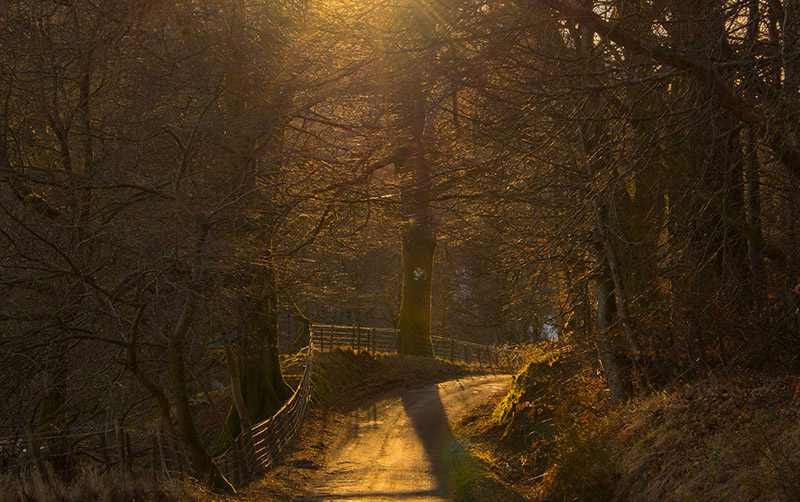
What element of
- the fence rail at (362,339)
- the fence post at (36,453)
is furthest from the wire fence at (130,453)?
the fence rail at (362,339)

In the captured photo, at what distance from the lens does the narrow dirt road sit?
10.4 metres

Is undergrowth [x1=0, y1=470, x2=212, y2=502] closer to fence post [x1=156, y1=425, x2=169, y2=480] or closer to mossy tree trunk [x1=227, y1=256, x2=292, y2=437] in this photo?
fence post [x1=156, y1=425, x2=169, y2=480]

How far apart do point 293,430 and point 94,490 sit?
7.31 metres

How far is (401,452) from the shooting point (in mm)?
13555

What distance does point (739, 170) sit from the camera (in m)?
8.30

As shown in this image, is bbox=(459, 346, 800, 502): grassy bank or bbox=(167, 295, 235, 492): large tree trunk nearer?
bbox=(459, 346, 800, 502): grassy bank

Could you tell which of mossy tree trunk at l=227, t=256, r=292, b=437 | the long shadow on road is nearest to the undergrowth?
the long shadow on road

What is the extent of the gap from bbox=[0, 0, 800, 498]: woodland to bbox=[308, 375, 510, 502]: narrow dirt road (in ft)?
7.12

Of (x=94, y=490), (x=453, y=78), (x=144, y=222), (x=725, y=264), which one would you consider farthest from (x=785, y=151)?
(x=94, y=490)

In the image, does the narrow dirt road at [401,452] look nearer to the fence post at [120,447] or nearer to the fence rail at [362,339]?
the fence rail at [362,339]

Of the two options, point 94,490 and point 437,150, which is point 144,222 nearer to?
point 94,490

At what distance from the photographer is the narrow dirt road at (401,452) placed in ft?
34.0

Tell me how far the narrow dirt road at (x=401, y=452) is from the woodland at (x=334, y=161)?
2.17 m

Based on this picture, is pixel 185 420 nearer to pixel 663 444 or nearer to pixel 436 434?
pixel 663 444
